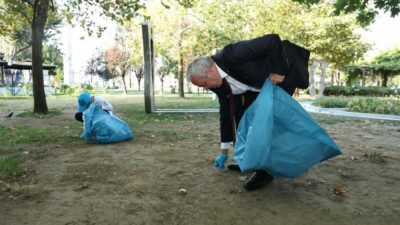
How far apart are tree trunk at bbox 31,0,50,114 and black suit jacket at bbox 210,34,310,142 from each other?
9.90 metres

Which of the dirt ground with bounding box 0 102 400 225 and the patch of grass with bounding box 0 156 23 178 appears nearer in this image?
the dirt ground with bounding box 0 102 400 225

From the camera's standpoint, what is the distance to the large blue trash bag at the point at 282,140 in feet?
10.3

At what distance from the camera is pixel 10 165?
183 inches

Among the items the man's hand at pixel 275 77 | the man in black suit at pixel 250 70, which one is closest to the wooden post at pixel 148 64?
the man in black suit at pixel 250 70

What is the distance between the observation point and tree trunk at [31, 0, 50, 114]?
1166 centimetres

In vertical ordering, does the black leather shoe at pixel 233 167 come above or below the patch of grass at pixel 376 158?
above

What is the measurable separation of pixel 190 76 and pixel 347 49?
24784mm

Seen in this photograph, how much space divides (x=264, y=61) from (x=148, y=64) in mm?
9105

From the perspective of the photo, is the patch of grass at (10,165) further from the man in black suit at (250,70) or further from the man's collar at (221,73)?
the man's collar at (221,73)

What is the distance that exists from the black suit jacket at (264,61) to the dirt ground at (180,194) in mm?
1084

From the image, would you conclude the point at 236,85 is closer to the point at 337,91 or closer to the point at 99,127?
the point at 99,127

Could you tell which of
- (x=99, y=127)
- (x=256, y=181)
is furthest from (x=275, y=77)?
(x=99, y=127)

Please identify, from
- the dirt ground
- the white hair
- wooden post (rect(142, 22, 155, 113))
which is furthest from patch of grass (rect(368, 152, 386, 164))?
wooden post (rect(142, 22, 155, 113))

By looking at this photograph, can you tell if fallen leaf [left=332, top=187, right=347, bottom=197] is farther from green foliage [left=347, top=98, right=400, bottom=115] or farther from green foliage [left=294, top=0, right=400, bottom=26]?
green foliage [left=347, top=98, right=400, bottom=115]
